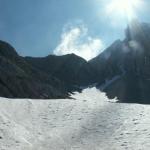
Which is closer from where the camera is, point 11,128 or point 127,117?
point 11,128

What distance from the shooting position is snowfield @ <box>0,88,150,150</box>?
68.6 feet

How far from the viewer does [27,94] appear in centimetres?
12825

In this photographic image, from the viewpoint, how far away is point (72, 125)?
81.7ft

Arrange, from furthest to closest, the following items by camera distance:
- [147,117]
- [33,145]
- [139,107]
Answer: [139,107] → [147,117] → [33,145]

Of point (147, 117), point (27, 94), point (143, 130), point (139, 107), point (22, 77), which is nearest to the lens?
point (143, 130)

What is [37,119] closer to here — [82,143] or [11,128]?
[11,128]

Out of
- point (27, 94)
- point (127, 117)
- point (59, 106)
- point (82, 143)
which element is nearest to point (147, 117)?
point (127, 117)

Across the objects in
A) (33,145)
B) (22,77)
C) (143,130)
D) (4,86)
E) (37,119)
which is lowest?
(33,145)

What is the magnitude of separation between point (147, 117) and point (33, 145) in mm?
8755

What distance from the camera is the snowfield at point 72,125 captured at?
20.9 m

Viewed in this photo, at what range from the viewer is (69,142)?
21.8 m

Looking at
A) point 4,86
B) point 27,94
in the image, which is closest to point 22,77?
point 27,94

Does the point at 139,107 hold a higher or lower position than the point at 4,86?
lower

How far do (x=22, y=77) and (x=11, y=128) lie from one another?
120100 millimetres
